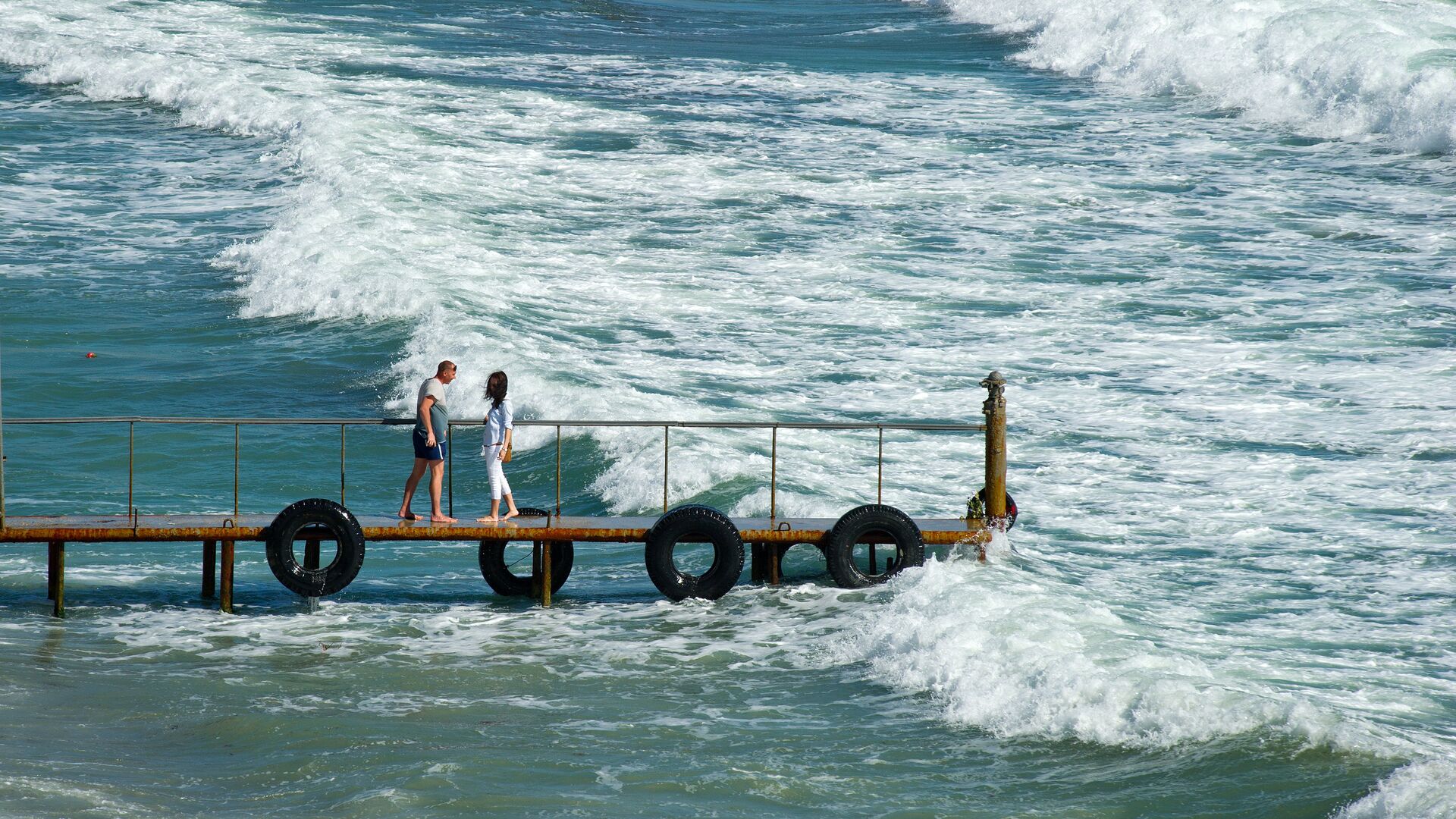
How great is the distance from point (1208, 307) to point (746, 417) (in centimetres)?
792

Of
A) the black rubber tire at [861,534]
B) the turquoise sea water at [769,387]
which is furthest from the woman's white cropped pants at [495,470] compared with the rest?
the black rubber tire at [861,534]

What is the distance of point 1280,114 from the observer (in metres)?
35.4

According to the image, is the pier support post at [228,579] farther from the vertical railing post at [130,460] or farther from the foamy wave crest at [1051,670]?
the foamy wave crest at [1051,670]

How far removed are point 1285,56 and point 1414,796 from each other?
31.9 m

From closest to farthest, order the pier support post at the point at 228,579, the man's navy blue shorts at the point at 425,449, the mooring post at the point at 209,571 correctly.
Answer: the pier support post at the point at 228,579 → the man's navy blue shorts at the point at 425,449 → the mooring post at the point at 209,571

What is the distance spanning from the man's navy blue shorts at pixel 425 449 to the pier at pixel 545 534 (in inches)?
7.7

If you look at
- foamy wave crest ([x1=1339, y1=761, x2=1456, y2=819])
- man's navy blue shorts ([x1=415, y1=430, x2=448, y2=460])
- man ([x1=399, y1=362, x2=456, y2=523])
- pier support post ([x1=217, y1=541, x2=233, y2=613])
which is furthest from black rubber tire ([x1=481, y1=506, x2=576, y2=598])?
foamy wave crest ([x1=1339, y1=761, x2=1456, y2=819])

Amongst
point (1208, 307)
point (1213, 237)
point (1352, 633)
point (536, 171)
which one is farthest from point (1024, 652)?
point (536, 171)

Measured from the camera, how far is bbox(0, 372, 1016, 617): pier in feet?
41.4

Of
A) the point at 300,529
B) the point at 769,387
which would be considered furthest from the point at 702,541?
the point at 769,387

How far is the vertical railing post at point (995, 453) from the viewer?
12.9 meters

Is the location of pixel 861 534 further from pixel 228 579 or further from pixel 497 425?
pixel 228 579

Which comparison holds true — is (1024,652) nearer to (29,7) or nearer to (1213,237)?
(1213,237)

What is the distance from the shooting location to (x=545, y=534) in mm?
12867
